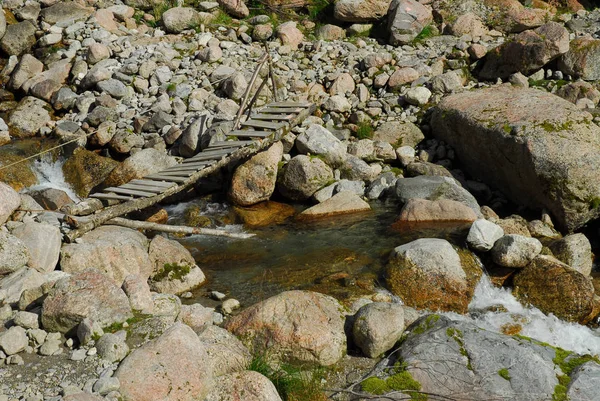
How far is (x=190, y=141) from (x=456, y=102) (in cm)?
507

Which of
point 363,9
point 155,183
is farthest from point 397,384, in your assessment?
point 363,9

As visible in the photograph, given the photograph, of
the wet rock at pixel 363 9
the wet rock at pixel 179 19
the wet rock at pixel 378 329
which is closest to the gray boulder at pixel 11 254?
the wet rock at pixel 378 329

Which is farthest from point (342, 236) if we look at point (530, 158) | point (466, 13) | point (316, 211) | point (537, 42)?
point (466, 13)

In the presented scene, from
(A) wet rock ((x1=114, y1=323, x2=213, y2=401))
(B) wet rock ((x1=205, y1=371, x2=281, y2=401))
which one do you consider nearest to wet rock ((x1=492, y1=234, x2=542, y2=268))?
(B) wet rock ((x1=205, y1=371, x2=281, y2=401))

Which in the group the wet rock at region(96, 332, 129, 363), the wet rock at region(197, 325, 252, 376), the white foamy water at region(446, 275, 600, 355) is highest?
the wet rock at region(96, 332, 129, 363)

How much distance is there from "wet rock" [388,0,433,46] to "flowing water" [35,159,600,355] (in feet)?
20.7

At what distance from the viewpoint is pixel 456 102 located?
40.5 feet

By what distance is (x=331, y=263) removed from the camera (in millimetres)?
8828

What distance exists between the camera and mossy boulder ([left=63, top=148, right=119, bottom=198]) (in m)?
11.8

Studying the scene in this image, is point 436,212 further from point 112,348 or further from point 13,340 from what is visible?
point 13,340

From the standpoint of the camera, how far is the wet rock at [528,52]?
13.7 meters

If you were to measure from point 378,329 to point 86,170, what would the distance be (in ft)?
→ 25.4

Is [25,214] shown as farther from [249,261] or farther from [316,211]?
[316,211]

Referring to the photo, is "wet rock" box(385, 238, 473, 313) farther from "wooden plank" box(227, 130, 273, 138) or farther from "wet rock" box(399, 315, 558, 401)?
"wooden plank" box(227, 130, 273, 138)
